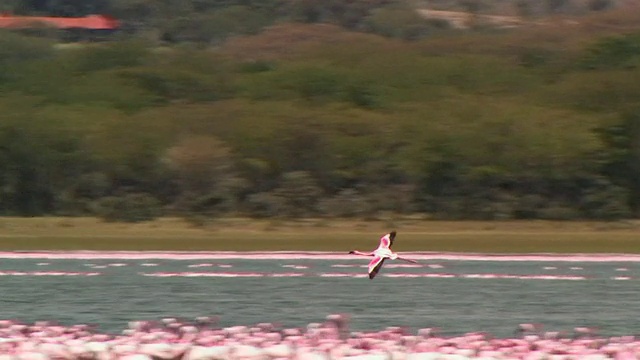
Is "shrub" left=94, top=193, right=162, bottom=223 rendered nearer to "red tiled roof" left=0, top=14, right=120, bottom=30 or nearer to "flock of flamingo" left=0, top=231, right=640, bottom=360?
"flock of flamingo" left=0, top=231, right=640, bottom=360

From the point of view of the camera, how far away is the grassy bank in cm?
2402

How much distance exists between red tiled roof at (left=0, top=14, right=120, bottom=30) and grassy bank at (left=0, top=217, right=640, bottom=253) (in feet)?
103

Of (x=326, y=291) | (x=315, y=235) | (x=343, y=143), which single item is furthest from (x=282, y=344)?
(x=343, y=143)

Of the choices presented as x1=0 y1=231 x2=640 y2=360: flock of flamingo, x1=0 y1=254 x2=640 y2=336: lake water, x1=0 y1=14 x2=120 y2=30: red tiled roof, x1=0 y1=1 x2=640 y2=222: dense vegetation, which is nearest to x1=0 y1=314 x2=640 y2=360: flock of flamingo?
x1=0 y1=231 x2=640 y2=360: flock of flamingo

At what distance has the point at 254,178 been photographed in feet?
104

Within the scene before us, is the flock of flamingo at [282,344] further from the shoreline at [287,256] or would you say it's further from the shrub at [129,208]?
the shrub at [129,208]

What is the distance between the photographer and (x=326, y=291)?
17766 mm

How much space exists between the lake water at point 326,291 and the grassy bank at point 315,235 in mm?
1644

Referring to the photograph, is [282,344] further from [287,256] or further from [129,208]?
[129,208]

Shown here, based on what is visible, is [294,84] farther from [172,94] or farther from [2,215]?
[2,215]

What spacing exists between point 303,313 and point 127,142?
17904 millimetres

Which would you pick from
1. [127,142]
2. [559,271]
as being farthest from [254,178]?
[559,271]

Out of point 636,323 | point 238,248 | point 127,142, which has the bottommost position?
point 636,323

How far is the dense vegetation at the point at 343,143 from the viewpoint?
30.7 metres
